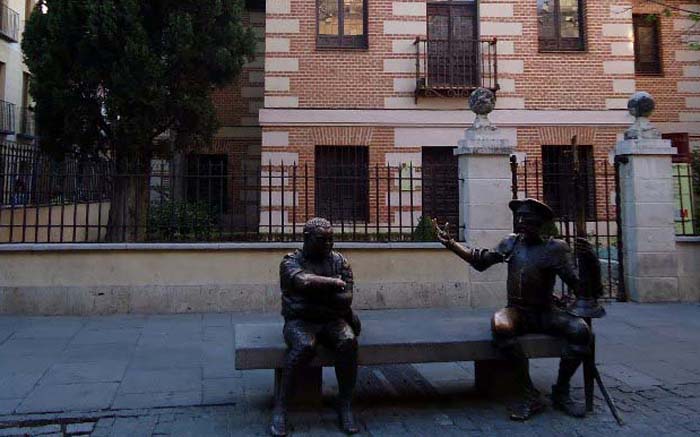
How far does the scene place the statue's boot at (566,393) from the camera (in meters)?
4.14

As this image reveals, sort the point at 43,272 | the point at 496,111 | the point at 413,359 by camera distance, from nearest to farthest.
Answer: the point at 413,359 < the point at 43,272 < the point at 496,111

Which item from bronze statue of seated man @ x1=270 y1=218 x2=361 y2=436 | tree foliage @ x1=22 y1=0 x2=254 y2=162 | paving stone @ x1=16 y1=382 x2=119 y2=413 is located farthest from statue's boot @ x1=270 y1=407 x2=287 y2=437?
tree foliage @ x1=22 y1=0 x2=254 y2=162

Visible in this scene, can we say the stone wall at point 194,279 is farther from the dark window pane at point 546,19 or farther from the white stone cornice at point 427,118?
the dark window pane at point 546,19

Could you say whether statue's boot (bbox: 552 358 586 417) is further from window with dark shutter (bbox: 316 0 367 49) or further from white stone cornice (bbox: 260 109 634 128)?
window with dark shutter (bbox: 316 0 367 49)

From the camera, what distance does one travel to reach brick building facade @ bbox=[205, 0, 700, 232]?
1288cm

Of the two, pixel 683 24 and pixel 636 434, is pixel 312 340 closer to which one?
pixel 636 434

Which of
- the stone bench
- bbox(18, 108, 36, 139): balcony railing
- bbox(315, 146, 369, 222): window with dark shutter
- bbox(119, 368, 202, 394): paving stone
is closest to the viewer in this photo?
the stone bench

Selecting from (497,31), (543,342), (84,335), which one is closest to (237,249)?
(84,335)

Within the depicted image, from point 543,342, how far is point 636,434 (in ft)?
2.84

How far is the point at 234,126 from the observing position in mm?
14625

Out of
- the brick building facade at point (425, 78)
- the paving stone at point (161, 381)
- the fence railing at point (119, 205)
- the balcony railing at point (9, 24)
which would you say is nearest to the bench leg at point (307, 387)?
the paving stone at point (161, 381)

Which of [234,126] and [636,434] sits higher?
[234,126]

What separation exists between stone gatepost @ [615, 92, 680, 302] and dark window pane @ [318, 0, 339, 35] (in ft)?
24.1

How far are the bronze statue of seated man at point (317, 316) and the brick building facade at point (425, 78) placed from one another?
8.44m
